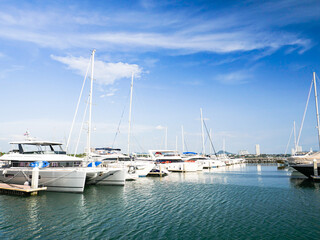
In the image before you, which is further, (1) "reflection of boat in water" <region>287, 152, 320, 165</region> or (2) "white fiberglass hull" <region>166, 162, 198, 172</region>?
(2) "white fiberglass hull" <region>166, 162, 198, 172</region>

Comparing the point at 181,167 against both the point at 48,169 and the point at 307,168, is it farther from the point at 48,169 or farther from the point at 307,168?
the point at 48,169

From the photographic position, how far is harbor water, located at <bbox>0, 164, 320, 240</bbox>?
11.9 m

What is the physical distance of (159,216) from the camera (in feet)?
49.6

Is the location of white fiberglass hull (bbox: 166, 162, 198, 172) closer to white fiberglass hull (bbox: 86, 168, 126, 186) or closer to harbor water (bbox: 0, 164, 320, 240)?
white fiberglass hull (bbox: 86, 168, 126, 186)

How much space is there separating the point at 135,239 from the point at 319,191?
72.7ft

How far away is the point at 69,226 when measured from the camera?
1291cm

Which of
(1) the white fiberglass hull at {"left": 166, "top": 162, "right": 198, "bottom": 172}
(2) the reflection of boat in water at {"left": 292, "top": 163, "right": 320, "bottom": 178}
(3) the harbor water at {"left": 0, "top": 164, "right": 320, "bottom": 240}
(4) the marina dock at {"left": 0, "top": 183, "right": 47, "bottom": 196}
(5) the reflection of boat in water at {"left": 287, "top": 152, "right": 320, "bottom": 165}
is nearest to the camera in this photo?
(3) the harbor water at {"left": 0, "top": 164, "right": 320, "bottom": 240}

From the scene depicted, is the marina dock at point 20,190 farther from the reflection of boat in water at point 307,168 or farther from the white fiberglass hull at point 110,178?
the reflection of boat in water at point 307,168

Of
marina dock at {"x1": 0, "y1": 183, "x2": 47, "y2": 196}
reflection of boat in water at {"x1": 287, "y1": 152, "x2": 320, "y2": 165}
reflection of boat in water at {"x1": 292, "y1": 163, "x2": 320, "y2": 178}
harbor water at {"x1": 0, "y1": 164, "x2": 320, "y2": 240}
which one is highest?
reflection of boat in water at {"x1": 287, "y1": 152, "x2": 320, "y2": 165}

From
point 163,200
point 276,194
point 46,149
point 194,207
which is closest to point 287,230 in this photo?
point 194,207

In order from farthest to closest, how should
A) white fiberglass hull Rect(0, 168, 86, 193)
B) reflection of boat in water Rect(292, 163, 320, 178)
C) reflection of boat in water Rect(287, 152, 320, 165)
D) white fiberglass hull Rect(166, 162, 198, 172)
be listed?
1. white fiberglass hull Rect(166, 162, 198, 172)
2. reflection of boat in water Rect(287, 152, 320, 165)
3. reflection of boat in water Rect(292, 163, 320, 178)
4. white fiberglass hull Rect(0, 168, 86, 193)

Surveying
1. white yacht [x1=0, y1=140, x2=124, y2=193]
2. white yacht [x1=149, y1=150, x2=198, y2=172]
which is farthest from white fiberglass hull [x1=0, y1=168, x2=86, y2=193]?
white yacht [x1=149, y1=150, x2=198, y2=172]

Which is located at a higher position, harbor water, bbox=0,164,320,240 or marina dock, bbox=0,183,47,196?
marina dock, bbox=0,183,47,196

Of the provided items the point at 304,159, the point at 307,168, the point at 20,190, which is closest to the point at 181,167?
the point at 304,159
